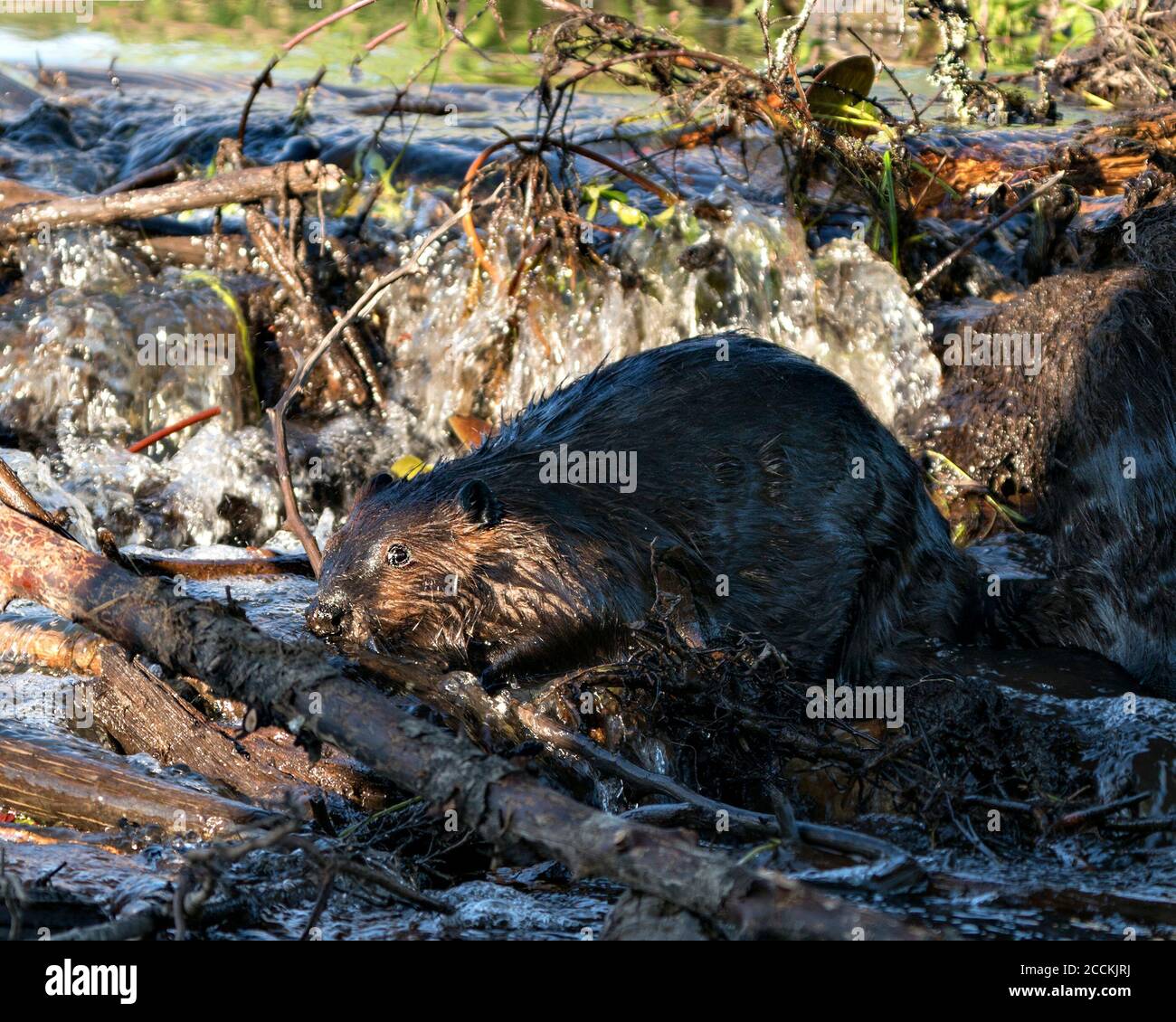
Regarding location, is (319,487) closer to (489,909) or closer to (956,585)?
(956,585)

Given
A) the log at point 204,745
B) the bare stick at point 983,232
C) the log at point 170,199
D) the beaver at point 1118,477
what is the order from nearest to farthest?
the log at point 204,745
the beaver at point 1118,477
the log at point 170,199
the bare stick at point 983,232

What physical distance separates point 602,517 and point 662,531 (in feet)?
0.66

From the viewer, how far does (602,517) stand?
4.66 meters

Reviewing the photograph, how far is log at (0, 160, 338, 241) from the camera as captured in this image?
22.6 feet

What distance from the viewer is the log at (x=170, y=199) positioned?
6.89 metres

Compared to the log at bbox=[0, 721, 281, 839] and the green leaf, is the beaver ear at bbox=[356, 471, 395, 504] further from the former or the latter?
the green leaf

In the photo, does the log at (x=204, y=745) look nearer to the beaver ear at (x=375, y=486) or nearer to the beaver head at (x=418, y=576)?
the beaver head at (x=418, y=576)

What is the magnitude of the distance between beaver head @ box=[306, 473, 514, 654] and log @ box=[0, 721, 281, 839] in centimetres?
106

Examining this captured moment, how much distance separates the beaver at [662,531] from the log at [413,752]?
38.1 inches

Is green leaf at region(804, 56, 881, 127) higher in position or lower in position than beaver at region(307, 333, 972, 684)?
higher

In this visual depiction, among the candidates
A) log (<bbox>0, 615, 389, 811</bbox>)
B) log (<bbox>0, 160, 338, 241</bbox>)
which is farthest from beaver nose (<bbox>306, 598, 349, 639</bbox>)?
log (<bbox>0, 160, 338, 241</bbox>)

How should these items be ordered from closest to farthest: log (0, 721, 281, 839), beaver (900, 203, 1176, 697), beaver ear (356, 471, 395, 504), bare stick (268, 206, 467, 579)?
log (0, 721, 281, 839) < bare stick (268, 206, 467, 579) < beaver (900, 203, 1176, 697) < beaver ear (356, 471, 395, 504)

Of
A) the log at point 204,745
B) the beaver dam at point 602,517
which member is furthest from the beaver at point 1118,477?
the log at point 204,745

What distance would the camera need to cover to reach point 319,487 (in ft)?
22.7
